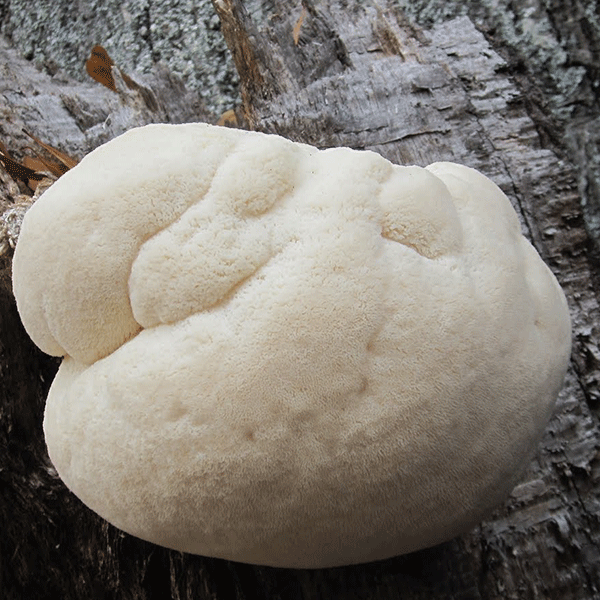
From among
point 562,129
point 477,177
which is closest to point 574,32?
point 562,129

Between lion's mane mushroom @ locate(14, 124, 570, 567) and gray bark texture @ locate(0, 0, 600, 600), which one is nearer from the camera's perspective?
lion's mane mushroom @ locate(14, 124, 570, 567)

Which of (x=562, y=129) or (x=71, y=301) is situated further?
(x=562, y=129)

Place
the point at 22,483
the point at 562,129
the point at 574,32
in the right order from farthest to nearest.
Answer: the point at 574,32 → the point at 562,129 → the point at 22,483

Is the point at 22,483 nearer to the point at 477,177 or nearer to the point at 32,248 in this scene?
the point at 32,248

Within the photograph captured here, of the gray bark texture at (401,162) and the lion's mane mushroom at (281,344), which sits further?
the gray bark texture at (401,162)
